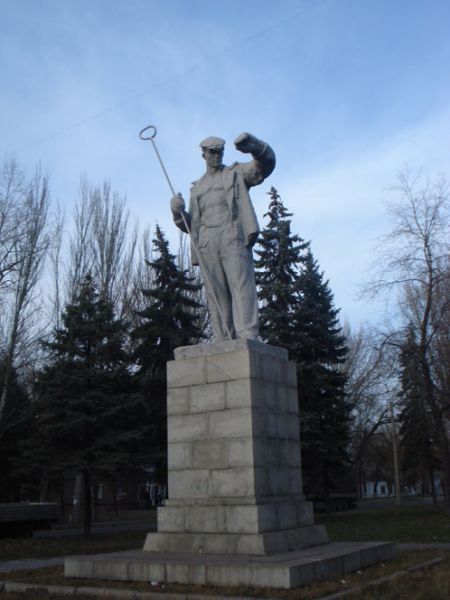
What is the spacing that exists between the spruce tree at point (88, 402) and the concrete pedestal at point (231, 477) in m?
9.52

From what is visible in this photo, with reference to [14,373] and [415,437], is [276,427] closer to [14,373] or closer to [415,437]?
[14,373]

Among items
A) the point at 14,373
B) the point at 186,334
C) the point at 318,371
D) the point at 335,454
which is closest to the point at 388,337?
the point at 318,371

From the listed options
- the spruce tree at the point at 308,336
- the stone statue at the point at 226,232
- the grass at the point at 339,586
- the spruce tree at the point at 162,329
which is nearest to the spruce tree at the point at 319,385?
the spruce tree at the point at 308,336

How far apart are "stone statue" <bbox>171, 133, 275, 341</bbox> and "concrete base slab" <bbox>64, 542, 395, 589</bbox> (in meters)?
2.82

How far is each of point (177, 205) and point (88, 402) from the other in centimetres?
979

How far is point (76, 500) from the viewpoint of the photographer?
1043 inches

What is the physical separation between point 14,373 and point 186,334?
5.85m

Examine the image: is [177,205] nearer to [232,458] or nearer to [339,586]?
[232,458]

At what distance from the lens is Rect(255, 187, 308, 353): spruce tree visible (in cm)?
2328

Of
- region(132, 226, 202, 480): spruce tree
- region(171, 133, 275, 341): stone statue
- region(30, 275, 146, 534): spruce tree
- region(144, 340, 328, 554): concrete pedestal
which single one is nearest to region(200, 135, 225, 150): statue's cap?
region(171, 133, 275, 341): stone statue

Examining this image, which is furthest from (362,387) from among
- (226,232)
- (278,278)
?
(226,232)

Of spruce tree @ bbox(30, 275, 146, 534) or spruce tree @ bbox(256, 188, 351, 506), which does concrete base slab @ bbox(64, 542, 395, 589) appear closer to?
spruce tree @ bbox(30, 275, 146, 534)

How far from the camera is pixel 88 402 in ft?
58.8

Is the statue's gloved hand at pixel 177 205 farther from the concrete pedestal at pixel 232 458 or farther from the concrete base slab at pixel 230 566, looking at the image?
the concrete base slab at pixel 230 566
